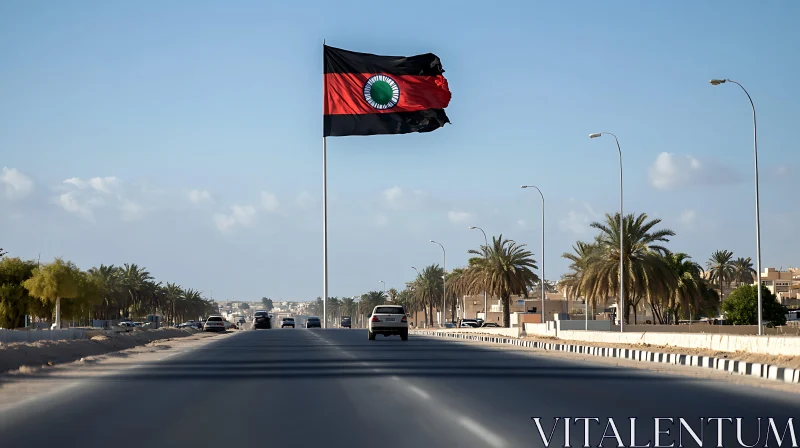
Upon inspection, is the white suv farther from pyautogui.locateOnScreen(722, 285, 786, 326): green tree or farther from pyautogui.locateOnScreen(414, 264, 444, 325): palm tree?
pyautogui.locateOnScreen(414, 264, 444, 325): palm tree

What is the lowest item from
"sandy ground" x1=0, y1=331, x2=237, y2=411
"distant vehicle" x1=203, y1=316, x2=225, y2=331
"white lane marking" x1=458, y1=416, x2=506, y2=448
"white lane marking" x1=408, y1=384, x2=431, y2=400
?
"distant vehicle" x1=203, y1=316, x2=225, y2=331

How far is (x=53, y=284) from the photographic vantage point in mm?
91812

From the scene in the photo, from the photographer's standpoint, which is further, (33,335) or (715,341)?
(33,335)

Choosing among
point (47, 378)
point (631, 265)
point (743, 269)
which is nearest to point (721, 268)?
point (743, 269)

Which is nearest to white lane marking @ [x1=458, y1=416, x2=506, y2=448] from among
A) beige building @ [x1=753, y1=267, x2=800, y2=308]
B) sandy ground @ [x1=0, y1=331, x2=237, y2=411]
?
sandy ground @ [x1=0, y1=331, x2=237, y2=411]

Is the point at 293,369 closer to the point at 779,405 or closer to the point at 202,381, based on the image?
the point at 202,381

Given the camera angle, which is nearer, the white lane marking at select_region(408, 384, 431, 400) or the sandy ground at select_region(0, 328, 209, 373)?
the white lane marking at select_region(408, 384, 431, 400)

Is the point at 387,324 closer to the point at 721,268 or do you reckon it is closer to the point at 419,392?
the point at 419,392

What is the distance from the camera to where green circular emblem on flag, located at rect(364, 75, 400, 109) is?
183 ft

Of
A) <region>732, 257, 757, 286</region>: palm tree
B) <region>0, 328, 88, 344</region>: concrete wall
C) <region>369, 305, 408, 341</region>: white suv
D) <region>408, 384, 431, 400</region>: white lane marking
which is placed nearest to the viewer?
<region>408, 384, 431, 400</region>: white lane marking

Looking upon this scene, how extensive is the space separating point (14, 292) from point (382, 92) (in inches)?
2139

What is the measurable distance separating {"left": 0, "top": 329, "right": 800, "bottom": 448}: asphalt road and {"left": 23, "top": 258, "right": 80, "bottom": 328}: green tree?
71.4m

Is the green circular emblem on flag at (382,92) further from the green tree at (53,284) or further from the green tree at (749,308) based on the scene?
the green tree at (749,308)

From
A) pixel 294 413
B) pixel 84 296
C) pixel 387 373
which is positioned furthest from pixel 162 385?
pixel 84 296
